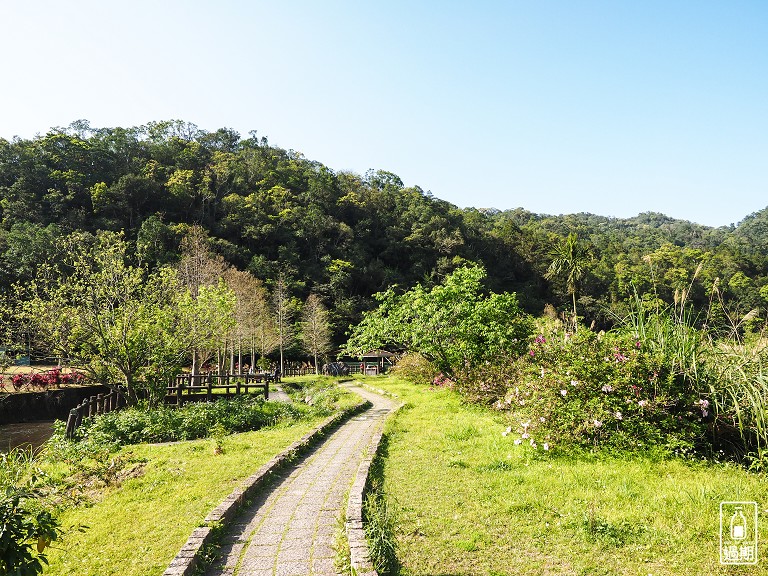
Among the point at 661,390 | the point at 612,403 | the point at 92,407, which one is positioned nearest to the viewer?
the point at 661,390

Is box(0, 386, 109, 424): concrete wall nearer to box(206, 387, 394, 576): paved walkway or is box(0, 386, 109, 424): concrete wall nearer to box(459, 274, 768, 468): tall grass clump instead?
box(206, 387, 394, 576): paved walkway

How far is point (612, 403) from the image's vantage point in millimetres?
7824

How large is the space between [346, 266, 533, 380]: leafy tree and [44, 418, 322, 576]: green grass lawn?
7342 millimetres

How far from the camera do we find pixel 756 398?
21.9 ft

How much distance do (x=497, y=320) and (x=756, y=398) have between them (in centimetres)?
879

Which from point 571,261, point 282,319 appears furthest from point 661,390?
point 282,319

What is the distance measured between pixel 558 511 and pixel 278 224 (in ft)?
170

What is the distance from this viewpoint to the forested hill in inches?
1817

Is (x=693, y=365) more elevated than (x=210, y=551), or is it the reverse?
(x=693, y=365)

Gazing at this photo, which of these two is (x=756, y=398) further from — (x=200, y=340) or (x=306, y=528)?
(x=200, y=340)

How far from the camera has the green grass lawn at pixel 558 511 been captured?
4473mm

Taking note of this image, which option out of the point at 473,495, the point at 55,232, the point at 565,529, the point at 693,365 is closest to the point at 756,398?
the point at 693,365

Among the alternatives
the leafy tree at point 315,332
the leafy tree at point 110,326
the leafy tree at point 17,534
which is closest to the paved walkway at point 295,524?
the leafy tree at point 17,534

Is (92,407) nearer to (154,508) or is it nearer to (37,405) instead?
(154,508)
